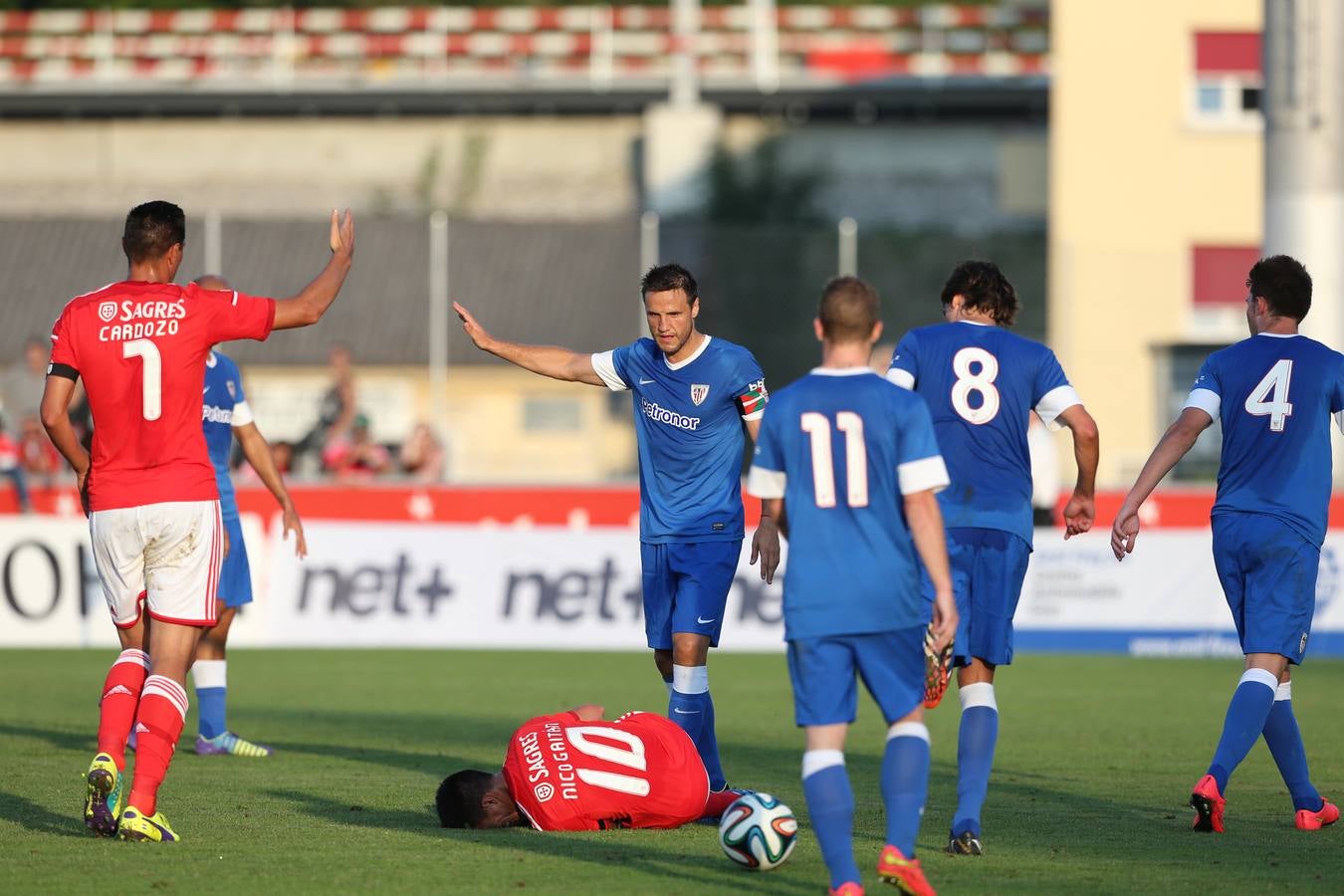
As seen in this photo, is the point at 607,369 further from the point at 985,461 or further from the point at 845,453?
the point at 845,453

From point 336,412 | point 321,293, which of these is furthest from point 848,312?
point 336,412

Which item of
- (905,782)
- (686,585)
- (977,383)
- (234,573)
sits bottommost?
(905,782)

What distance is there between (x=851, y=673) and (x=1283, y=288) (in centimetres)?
296

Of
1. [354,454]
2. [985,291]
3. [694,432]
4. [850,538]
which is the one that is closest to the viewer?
[850,538]

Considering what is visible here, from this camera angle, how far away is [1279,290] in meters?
8.00

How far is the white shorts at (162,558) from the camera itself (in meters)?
7.36

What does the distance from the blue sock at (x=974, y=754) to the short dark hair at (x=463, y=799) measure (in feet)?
6.18

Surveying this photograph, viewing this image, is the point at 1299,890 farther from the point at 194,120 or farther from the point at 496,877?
the point at 194,120

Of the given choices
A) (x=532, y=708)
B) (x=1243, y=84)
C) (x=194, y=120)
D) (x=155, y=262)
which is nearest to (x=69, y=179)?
(x=194, y=120)

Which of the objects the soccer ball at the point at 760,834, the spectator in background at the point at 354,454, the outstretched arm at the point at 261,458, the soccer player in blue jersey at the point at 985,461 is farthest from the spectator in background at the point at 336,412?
the soccer ball at the point at 760,834

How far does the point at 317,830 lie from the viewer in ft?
25.2

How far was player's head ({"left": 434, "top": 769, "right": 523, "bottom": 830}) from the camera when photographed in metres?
7.76

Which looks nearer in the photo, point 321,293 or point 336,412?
point 321,293

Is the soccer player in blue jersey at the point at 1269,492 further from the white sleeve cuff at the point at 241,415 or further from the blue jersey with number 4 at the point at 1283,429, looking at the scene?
the white sleeve cuff at the point at 241,415
